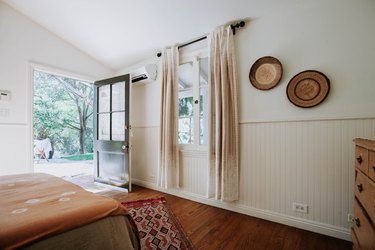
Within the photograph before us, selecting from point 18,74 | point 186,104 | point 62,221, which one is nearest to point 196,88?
point 186,104

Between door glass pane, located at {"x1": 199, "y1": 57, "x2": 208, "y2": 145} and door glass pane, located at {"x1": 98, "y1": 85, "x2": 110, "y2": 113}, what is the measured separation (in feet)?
6.06

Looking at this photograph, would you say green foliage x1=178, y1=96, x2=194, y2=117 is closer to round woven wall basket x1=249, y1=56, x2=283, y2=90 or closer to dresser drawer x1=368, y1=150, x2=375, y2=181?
round woven wall basket x1=249, y1=56, x2=283, y2=90

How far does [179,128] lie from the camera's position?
278 cm

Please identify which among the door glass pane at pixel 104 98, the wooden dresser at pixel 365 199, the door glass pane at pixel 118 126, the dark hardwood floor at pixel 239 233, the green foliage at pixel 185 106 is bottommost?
the dark hardwood floor at pixel 239 233

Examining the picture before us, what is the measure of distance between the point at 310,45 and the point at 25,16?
12.7 feet

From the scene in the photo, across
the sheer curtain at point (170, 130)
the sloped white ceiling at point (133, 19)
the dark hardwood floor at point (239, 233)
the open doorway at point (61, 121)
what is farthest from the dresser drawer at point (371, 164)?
the open doorway at point (61, 121)

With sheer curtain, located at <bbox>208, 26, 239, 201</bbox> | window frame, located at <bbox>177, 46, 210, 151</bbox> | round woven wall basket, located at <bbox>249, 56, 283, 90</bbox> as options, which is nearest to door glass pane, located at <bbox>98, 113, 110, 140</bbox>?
window frame, located at <bbox>177, 46, 210, 151</bbox>

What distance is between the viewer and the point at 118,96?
3.21m

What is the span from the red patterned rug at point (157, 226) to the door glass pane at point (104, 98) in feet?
6.09

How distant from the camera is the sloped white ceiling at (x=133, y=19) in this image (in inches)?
79.2

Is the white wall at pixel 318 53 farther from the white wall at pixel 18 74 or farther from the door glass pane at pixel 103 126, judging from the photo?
the white wall at pixel 18 74

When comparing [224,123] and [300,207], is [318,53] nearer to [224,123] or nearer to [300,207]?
[224,123]

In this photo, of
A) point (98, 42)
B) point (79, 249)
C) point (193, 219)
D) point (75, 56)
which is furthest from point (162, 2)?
point (193, 219)

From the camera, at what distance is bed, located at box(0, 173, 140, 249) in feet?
2.19
